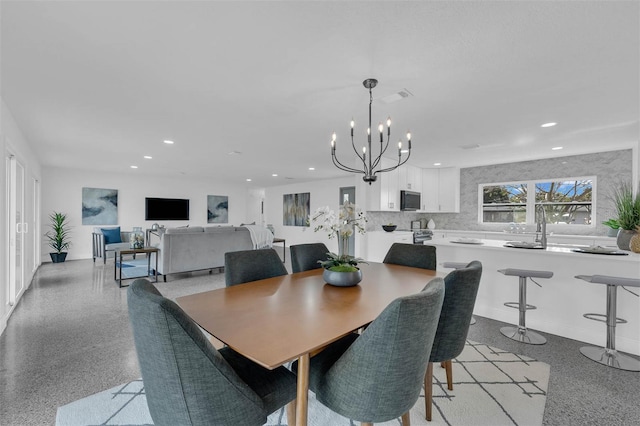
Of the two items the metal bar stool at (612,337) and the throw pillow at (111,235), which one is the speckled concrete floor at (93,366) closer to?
the metal bar stool at (612,337)

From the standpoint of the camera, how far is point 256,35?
5.87 feet

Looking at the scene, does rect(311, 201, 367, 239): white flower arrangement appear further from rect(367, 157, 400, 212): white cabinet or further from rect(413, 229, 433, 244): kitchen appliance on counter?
rect(413, 229, 433, 244): kitchen appliance on counter

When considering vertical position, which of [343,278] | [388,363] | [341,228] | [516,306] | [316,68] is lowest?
[516,306]

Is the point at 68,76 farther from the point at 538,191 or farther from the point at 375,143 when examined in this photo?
the point at 538,191

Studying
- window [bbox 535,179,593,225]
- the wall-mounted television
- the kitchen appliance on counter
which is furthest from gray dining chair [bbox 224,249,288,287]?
the wall-mounted television

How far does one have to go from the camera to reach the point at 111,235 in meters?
6.88

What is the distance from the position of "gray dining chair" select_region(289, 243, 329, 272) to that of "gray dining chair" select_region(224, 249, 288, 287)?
0.30 m

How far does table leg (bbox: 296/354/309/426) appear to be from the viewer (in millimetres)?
1112

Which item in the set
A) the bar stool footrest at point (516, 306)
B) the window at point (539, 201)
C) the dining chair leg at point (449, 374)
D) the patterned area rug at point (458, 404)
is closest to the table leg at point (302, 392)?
the patterned area rug at point (458, 404)

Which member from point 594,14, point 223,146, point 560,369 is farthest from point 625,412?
point 223,146

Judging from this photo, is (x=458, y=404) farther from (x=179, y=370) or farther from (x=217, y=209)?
(x=217, y=209)

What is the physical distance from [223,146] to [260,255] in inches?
115

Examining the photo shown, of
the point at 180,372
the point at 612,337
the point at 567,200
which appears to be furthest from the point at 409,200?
the point at 180,372

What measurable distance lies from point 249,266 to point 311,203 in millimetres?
7237
